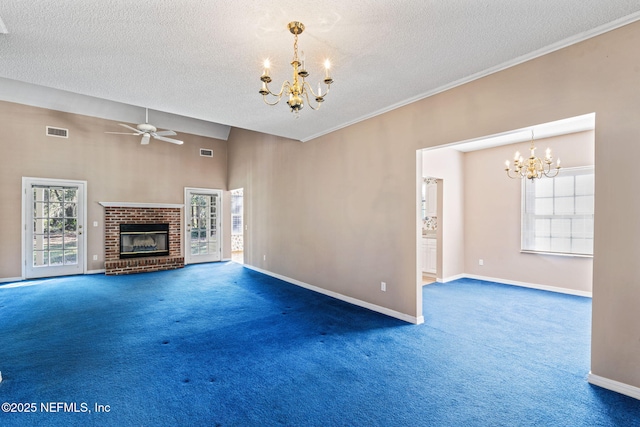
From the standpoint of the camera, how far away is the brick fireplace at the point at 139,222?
269 inches

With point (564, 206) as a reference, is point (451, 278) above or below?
below

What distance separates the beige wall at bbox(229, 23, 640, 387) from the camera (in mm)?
2260

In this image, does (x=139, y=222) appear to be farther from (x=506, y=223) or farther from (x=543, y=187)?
(x=543, y=187)

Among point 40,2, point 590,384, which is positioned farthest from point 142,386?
point 590,384

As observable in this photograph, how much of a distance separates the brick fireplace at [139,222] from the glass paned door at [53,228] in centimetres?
52

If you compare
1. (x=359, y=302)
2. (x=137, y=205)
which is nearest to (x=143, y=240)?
(x=137, y=205)

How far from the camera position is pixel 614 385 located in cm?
230

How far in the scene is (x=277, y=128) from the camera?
15.8 ft

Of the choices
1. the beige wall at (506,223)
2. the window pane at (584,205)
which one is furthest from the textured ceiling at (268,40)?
the window pane at (584,205)

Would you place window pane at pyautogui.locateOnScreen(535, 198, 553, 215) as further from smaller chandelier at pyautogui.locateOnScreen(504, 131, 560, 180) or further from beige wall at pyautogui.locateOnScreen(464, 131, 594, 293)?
smaller chandelier at pyautogui.locateOnScreen(504, 131, 560, 180)

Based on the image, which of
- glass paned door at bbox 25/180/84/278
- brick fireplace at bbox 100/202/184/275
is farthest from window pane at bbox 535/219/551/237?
glass paned door at bbox 25/180/84/278

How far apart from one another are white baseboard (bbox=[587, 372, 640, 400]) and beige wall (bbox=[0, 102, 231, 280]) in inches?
318

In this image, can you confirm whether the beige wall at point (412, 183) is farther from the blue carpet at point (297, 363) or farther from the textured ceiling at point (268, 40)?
the blue carpet at point (297, 363)

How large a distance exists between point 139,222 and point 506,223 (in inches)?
324
